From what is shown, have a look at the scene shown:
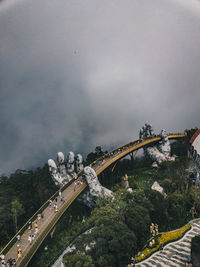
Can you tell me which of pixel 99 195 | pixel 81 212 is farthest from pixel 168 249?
pixel 81 212

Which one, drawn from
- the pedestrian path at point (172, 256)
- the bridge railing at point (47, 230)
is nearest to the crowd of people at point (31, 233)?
the bridge railing at point (47, 230)

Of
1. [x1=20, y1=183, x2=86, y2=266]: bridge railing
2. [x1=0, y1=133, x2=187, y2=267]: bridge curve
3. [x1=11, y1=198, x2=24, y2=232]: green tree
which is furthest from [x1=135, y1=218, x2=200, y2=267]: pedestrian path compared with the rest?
[x1=11, y1=198, x2=24, y2=232]: green tree

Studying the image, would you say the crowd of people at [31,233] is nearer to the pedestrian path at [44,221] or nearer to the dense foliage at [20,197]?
the pedestrian path at [44,221]

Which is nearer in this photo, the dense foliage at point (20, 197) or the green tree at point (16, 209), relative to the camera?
the green tree at point (16, 209)

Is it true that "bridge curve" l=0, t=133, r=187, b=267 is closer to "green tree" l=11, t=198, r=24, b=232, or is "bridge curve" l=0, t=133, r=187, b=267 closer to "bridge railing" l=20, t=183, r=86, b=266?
"bridge railing" l=20, t=183, r=86, b=266

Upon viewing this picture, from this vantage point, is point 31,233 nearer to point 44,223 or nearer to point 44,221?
point 44,223

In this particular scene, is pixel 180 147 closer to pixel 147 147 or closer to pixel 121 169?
pixel 147 147

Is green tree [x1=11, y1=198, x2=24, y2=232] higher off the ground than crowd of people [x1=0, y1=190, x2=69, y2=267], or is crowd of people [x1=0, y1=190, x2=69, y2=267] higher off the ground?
green tree [x1=11, y1=198, x2=24, y2=232]

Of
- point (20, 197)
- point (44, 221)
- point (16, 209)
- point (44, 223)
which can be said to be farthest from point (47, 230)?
point (20, 197)
